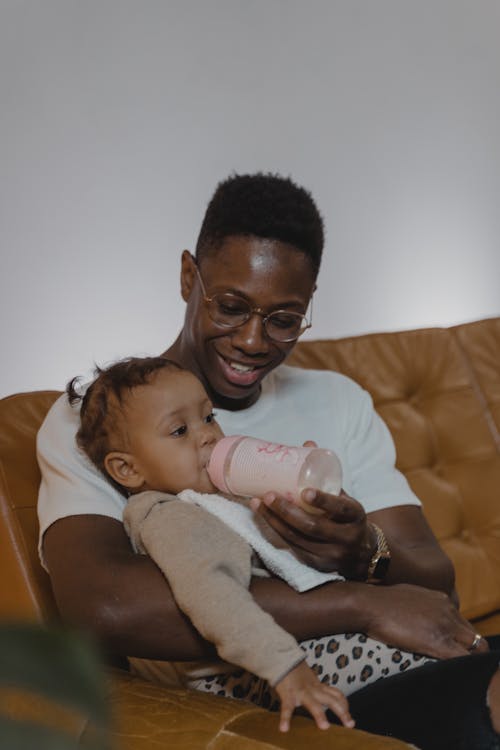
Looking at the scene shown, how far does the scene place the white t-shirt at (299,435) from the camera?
1.26 metres

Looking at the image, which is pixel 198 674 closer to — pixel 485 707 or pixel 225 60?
pixel 485 707

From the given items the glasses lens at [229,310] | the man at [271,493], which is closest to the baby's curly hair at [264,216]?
the man at [271,493]

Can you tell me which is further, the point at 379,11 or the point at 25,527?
the point at 379,11

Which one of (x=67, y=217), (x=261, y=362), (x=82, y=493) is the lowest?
(x=82, y=493)

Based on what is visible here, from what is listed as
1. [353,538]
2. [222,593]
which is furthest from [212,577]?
[353,538]

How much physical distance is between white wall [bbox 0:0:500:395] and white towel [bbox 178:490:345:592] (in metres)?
1.05

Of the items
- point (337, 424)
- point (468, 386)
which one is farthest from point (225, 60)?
point (337, 424)

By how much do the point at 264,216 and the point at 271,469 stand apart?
1.70 ft

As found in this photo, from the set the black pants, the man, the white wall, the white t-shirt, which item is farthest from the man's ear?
the black pants

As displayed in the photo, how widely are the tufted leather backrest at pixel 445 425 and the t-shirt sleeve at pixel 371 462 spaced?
1.23 feet

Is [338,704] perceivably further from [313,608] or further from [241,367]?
[241,367]

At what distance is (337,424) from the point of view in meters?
1.56

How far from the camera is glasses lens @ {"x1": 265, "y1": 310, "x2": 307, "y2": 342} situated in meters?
1.44

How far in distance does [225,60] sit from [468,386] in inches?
43.0
